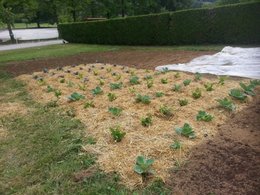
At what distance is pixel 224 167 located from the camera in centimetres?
302

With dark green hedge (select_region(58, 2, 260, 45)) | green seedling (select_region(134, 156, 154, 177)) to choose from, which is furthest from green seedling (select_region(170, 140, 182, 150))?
dark green hedge (select_region(58, 2, 260, 45))

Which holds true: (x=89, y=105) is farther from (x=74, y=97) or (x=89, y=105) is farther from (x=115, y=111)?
(x=115, y=111)

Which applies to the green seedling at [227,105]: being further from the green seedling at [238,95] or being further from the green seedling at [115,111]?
the green seedling at [115,111]

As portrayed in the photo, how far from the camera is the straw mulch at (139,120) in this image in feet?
10.5

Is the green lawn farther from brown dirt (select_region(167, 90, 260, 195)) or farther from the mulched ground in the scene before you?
brown dirt (select_region(167, 90, 260, 195))

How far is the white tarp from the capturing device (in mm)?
7289

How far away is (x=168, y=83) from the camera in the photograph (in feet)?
21.0

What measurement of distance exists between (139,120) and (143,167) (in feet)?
4.60

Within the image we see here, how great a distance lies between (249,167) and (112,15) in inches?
1197

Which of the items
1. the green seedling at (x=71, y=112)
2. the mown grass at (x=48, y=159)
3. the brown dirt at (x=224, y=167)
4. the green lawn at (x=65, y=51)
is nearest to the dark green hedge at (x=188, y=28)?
the green lawn at (x=65, y=51)

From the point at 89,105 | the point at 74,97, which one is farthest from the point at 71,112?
the point at 74,97

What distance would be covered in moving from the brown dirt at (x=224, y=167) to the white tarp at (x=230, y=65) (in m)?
3.59

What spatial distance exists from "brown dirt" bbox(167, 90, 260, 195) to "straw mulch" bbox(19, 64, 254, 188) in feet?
0.43

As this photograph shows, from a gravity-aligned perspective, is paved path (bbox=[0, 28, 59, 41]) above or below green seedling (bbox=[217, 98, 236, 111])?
below
